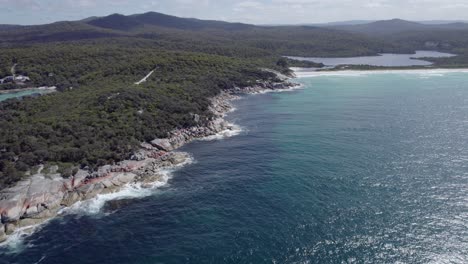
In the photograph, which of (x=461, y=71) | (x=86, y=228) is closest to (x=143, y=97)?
(x=86, y=228)

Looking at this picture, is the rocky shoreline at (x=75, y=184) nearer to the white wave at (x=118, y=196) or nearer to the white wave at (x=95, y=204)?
the white wave at (x=95, y=204)

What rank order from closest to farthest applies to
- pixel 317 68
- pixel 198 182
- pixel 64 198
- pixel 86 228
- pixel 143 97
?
pixel 86 228, pixel 64 198, pixel 198 182, pixel 143 97, pixel 317 68

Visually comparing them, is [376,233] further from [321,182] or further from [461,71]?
[461,71]

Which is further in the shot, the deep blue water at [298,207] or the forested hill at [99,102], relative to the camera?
the forested hill at [99,102]

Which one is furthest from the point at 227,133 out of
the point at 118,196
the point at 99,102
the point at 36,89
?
the point at 36,89

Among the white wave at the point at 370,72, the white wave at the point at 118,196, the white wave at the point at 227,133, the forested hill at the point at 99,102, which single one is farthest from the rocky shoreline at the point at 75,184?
the white wave at the point at 370,72

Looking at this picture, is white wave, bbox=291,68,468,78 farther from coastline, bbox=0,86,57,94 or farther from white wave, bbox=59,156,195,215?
white wave, bbox=59,156,195,215
